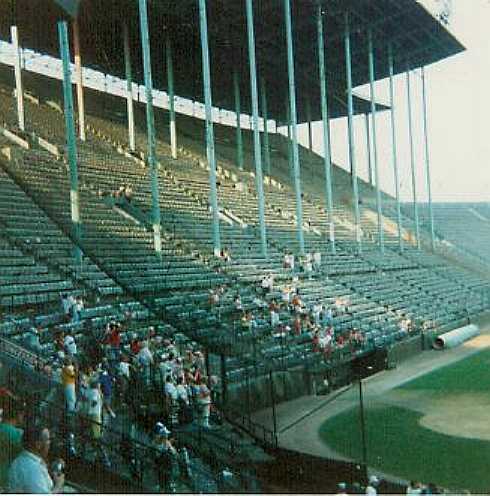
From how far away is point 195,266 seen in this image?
24766 mm

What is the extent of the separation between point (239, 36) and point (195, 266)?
709 inches

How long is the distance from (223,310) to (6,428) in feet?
44.6

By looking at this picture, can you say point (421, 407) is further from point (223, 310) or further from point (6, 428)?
point (6, 428)

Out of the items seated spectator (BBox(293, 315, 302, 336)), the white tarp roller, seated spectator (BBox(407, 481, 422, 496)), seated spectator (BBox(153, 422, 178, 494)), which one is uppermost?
seated spectator (BBox(293, 315, 302, 336))

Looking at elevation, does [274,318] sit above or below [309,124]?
below

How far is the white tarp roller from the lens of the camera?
94.9ft

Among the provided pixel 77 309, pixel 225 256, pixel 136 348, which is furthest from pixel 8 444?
pixel 225 256

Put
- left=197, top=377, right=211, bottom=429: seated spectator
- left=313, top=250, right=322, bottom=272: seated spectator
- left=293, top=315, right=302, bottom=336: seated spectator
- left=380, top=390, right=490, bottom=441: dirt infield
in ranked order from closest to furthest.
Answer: left=197, top=377, right=211, bottom=429: seated spectator < left=380, top=390, right=490, bottom=441: dirt infield < left=293, top=315, right=302, bottom=336: seated spectator < left=313, top=250, right=322, bottom=272: seated spectator

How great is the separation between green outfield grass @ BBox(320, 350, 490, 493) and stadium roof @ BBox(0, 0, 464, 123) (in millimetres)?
18022

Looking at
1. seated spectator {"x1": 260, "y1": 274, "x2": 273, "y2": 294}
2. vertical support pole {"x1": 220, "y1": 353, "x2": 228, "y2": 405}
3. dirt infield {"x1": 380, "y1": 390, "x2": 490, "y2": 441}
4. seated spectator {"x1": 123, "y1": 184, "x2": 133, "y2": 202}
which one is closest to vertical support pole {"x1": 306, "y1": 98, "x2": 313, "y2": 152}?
seated spectator {"x1": 123, "y1": 184, "x2": 133, "y2": 202}

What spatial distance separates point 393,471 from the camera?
12875 millimetres

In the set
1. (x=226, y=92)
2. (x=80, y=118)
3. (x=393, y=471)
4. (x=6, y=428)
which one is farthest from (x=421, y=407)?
→ (x=226, y=92)

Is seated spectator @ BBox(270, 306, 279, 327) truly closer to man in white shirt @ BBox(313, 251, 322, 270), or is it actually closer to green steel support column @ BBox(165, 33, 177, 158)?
man in white shirt @ BBox(313, 251, 322, 270)

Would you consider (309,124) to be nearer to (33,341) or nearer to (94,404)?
(33,341)
